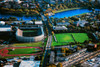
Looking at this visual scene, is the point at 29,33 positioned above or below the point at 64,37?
above

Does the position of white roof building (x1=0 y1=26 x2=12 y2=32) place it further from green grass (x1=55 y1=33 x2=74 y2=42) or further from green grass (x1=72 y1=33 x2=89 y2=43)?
green grass (x1=72 y1=33 x2=89 y2=43)

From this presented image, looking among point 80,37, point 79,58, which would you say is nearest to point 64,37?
point 80,37

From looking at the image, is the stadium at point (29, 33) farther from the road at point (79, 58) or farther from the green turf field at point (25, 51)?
the road at point (79, 58)

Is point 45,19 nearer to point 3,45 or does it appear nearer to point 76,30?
point 76,30

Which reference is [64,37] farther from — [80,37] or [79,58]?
[79,58]

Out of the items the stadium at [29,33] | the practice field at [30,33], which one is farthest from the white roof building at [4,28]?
the practice field at [30,33]

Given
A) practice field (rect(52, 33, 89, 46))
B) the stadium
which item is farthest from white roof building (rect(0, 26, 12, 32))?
practice field (rect(52, 33, 89, 46))
